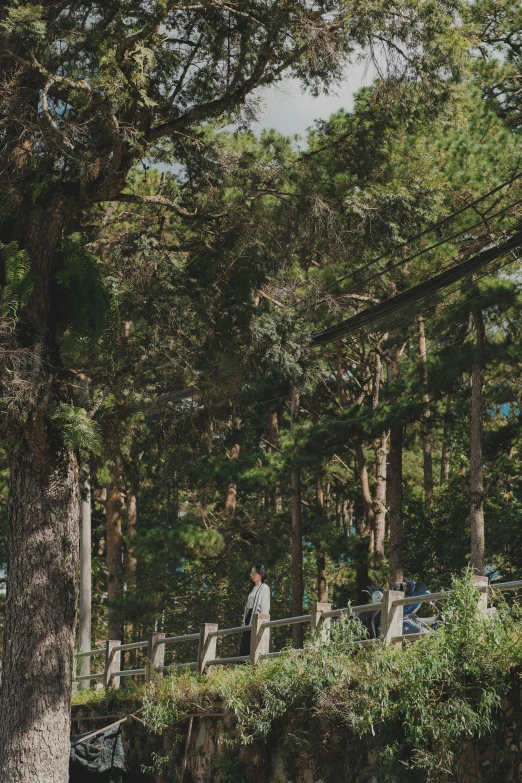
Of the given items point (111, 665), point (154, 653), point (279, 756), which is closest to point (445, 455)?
point (111, 665)

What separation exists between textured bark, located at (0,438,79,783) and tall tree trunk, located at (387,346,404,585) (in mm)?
12603

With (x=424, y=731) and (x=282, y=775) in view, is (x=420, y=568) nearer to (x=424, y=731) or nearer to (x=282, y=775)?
(x=282, y=775)

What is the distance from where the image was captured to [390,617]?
10.6m

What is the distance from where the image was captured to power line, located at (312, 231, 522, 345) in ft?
41.6

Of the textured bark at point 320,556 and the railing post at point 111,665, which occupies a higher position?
the textured bark at point 320,556

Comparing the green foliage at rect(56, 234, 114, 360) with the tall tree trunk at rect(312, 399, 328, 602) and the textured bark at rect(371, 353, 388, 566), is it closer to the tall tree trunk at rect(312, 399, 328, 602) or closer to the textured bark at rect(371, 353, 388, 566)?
the textured bark at rect(371, 353, 388, 566)

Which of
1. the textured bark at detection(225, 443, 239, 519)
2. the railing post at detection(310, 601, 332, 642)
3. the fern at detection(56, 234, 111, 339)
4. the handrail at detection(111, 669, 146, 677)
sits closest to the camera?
the railing post at detection(310, 601, 332, 642)

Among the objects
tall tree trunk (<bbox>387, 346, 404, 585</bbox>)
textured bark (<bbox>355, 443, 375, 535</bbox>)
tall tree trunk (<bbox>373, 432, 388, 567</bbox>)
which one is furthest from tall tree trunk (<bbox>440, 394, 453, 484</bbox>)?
tall tree trunk (<bbox>387, 346, 404, 585</bbox>)

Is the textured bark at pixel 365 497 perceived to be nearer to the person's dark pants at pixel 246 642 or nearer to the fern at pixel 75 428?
the person's dark pants at pixel 246 642

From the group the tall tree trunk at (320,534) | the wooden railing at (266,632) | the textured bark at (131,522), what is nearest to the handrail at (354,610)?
the wooden railing at (266,632)

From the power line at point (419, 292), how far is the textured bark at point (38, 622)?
451 centimetres

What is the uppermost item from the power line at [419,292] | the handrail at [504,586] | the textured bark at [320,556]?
the textured bark at [320,556]

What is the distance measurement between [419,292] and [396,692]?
5.41 meters

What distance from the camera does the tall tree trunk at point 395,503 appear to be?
24.1 m
